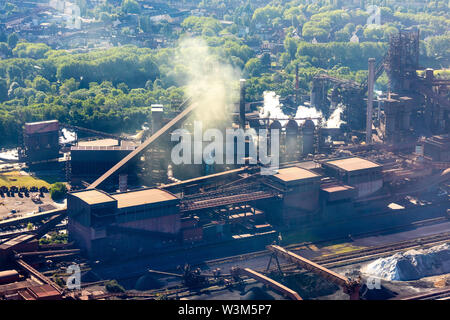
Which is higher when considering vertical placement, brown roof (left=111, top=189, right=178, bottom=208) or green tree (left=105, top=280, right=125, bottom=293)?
brown roof (left=111, top=189, right=178, bottom=208)

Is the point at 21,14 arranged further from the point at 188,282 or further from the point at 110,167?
the point at 188,282

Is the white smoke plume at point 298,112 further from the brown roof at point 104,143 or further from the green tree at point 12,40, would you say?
the green tree at point 12,40

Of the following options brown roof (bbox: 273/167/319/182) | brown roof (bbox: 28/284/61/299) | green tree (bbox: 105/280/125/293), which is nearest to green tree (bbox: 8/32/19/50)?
brown roof (bbox: 273/167/319/182)

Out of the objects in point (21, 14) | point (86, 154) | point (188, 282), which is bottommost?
point (188, 282)

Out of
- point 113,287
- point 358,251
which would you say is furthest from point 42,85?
point 113,287

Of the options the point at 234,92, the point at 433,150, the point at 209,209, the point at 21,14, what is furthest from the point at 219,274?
the point at 21,14

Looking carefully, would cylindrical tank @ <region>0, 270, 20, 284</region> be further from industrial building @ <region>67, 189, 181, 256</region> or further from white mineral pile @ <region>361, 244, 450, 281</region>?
white mineral pile @ <region>361, 244, 450, 281</region>

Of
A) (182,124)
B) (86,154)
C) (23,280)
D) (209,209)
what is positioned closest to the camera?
(23,280)
